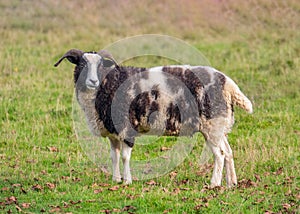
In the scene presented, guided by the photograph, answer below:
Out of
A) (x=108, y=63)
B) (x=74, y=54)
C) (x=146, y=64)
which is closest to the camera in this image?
(x=74, y=54)

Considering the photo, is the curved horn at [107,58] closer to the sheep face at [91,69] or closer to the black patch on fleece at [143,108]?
the sheep face at [91,69]

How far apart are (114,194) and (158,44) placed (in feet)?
42.0

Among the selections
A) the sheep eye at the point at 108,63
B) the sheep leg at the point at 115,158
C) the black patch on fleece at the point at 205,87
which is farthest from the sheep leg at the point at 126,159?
the sheep eye at the point at 108,63

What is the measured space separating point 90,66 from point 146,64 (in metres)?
9.31

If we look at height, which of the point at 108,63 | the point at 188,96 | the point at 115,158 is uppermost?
the point at 108,63

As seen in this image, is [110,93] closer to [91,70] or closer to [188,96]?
[91,70]

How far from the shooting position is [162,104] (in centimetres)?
957

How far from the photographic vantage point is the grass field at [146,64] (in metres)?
8.62

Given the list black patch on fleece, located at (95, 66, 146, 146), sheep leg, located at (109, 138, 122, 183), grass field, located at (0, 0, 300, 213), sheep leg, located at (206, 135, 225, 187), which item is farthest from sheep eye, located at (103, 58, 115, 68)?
sheep leg, located at (206, 135, 225, 187)

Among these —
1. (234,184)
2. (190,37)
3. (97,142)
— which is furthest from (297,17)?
(234,184)

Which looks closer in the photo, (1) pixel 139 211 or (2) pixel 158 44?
(1) pixel 139 211

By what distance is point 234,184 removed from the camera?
31.4 feet

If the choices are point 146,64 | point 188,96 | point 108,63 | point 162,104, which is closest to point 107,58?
point 108,63

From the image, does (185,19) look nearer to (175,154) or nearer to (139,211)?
(175,154)
